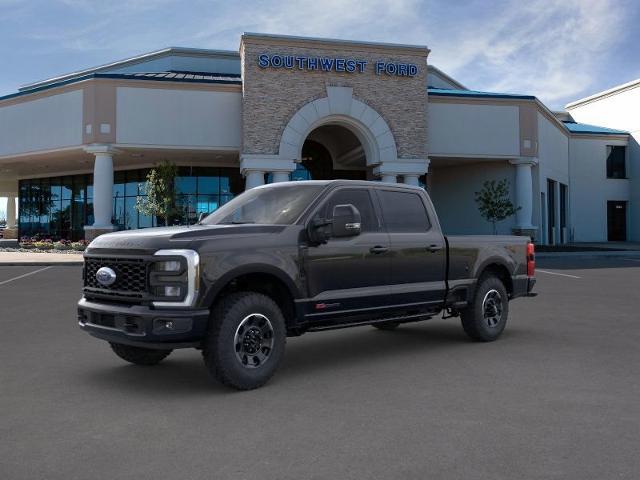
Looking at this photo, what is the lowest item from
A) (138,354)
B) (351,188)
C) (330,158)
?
(138,354)

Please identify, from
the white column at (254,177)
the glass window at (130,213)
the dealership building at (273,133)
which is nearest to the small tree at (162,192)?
the dealership building at (273,133)

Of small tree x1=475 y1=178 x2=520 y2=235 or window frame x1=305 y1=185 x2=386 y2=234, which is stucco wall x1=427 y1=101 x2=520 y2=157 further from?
window frame x1=305 y1=185 x2=386 y2=234

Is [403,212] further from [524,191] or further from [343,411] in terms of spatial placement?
[524,191]

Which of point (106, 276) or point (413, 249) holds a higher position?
point (413, 249)

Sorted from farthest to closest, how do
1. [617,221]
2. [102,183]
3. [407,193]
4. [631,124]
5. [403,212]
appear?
1. [617,221]
2. [631,124]
3. [102,183]
4. [407,193]
5. [403,212]

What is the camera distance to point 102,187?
30125 mm

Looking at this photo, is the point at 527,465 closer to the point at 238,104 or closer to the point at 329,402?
the point at 329,402

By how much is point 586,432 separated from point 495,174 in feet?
106

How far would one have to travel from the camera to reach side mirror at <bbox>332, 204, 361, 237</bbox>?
6.25 metres

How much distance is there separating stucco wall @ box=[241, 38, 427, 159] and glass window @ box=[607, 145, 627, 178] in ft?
72.9

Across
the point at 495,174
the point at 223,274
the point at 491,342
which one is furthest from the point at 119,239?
the point at 495,174

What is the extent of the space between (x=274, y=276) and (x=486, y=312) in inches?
143

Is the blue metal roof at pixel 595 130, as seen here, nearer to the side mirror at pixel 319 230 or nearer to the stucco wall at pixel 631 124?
the stucco wall at pixel 631 124

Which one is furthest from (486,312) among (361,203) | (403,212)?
(361,203)
